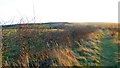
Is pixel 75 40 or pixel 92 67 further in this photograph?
pixel 75 40

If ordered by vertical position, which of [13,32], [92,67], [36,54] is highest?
[13,32]

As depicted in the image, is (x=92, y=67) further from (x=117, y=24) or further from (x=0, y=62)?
(x=117, y=24)

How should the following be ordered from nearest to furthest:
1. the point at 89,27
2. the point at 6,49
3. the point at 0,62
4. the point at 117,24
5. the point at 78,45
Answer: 1. the point at 0,62
2. the point at 6,49
3. the point at 78,45
4. the point at 89,27
5. the point at 117,24

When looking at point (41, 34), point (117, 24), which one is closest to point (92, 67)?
point (41, 34)

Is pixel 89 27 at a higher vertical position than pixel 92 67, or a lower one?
higher

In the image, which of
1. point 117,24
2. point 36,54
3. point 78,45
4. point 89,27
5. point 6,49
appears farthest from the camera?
point 117,24

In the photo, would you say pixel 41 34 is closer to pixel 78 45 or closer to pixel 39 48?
pixel 39 48

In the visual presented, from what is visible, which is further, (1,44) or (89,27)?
(89,27)

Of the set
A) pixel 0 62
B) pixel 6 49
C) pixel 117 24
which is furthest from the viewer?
pixel 117 24

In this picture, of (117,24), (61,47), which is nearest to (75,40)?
(61,47)
